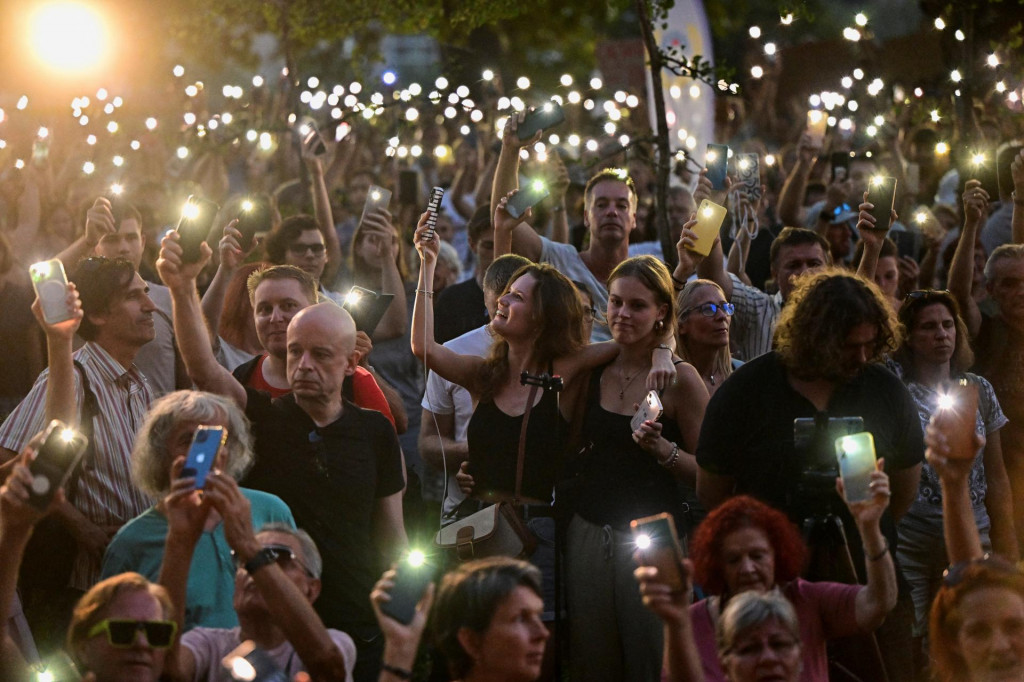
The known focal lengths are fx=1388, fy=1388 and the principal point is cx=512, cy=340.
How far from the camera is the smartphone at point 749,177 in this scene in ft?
24.0

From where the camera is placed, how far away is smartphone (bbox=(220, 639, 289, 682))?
12.9 ft

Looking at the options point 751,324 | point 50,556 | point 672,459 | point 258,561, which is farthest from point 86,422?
point 751,324

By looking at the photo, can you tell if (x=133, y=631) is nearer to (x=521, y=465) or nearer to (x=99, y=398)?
(x=99, y=398)

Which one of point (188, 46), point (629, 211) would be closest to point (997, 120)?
point (629, 211)

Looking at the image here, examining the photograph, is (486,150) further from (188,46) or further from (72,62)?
(72,62)

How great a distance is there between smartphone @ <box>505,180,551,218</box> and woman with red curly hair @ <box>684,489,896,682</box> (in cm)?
244

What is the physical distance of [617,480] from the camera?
510 cm

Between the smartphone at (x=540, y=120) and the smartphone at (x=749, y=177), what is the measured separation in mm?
1229

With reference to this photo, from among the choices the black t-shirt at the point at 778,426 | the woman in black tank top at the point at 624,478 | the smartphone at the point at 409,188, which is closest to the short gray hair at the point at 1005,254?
the woman in black tank top at the point at 624,478

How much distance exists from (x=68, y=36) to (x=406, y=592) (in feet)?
43.5

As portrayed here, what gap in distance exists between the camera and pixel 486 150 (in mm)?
12656

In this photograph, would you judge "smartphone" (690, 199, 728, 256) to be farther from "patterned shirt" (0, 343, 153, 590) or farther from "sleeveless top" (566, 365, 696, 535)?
"patterned shirt" (0, 343, 153, 590)

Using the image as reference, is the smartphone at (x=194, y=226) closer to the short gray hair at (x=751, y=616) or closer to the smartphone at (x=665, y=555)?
the smartphone at (x=665, y=555)

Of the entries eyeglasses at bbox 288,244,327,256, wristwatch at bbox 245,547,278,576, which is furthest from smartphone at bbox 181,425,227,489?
eyeglasses at bbox 288,244,327,256
